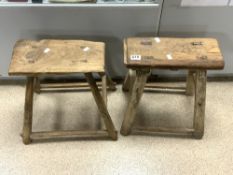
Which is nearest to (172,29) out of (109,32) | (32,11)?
(109,32)

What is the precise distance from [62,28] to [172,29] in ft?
1.82

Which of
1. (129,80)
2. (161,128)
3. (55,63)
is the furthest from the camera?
(129,80)

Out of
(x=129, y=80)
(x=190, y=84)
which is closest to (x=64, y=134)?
(x=129, y=80)

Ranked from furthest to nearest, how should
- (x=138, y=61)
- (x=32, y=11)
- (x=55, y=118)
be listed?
(x=55, y=118), (x=32, y=11), (x=138, y=61)

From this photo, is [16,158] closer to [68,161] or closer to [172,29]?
[68,161]

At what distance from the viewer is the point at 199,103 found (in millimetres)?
1397

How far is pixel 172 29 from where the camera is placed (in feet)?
5.00

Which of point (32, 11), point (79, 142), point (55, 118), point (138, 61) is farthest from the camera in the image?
point (55, 118)

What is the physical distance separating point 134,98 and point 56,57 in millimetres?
403

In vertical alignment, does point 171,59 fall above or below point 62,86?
above

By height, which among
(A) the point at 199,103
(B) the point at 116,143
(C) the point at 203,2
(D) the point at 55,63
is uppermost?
(C) the point at 203,2

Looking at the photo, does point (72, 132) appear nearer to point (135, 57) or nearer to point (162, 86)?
point (135, 57)

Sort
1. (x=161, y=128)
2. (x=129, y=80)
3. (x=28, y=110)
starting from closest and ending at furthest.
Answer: (x=28, y=110)
(x=161, y=128)
(x=129, y=80)

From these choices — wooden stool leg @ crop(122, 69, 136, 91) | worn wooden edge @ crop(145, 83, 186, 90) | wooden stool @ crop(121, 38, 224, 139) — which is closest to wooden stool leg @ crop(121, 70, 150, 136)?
wooden stool @ crop(121, 38, 224, 139)
